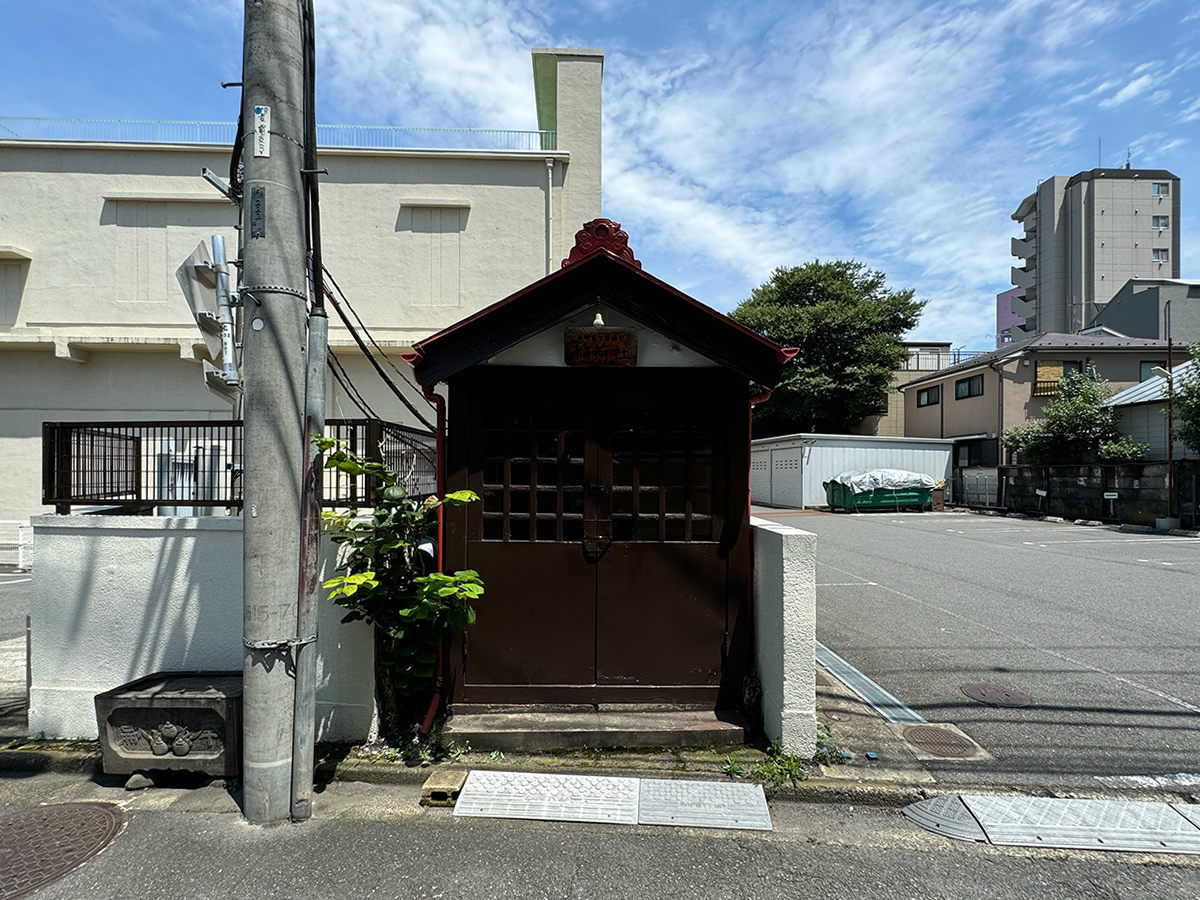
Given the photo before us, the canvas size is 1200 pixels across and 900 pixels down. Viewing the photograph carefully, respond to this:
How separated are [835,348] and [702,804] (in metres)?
32.4

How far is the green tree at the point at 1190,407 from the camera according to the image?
16.9 meters

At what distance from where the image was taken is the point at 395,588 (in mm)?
3854

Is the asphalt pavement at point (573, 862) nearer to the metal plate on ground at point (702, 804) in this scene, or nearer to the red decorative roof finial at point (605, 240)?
the metal plate on ground at point (702, 804)

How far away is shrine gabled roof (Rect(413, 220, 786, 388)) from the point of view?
4082mm

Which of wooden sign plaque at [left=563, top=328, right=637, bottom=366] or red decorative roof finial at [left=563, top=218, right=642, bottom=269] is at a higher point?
red decorative roof finial at [left=563, top=218, right=642, bottom=269]

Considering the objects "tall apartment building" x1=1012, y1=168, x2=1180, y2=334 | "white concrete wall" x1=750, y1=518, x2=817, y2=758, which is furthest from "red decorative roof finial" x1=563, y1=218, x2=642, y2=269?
"tall apartment building" x1=1012, y1=168, x2=1180, y2=334

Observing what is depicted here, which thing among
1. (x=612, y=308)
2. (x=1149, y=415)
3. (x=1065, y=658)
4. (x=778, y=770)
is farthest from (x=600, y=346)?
(x=1149, y=415)

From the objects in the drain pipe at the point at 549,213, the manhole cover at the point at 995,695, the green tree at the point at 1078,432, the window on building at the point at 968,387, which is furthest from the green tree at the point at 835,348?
the manhole cover at the point at 995,695

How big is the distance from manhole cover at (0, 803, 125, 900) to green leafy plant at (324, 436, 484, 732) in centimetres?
154

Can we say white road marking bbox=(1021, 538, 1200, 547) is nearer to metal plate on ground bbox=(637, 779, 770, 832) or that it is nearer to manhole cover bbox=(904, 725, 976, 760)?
manhole cover bbox=(904, 725, 976, 760)

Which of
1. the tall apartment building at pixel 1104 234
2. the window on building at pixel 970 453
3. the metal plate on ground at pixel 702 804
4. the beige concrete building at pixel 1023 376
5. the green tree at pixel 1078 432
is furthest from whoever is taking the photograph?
the tall apartment building at pixel 1104 234

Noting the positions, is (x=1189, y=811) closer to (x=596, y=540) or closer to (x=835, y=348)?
(x=596, y=540)

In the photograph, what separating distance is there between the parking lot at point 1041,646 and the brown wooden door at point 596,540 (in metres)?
1.91

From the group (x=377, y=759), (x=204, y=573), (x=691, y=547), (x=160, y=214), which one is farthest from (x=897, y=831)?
(x=160, y=214)
